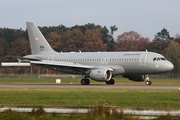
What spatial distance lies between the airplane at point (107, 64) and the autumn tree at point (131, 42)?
79.3 meters

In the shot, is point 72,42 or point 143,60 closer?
point 143,60

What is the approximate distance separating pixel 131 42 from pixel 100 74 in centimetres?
9488

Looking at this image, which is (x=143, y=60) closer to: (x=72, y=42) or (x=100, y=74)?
(x=100, y=74)

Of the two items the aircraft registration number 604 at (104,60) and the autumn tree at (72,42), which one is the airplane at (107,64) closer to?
the aircraft registration number 604 at (104,60)

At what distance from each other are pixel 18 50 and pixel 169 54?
4740 cm

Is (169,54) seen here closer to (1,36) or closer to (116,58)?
(116,58)

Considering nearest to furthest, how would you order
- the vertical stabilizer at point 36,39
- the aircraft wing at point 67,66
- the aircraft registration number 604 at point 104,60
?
the aircraft wing at point 67,66, the aircraft registration number 604 at point 104,60, the vertical stabilizer at point 36,39

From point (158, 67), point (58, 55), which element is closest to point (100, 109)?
point (158, 67)

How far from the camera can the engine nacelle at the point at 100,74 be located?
163 ft

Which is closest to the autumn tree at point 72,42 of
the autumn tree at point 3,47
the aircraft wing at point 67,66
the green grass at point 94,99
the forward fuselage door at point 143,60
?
the autumn tree at point 3,47

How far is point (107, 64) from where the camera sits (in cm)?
5228

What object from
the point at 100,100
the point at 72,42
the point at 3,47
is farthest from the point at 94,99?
the point at 3,47

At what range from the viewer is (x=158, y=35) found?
159375 mm

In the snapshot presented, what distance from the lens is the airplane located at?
49906 millimetres
